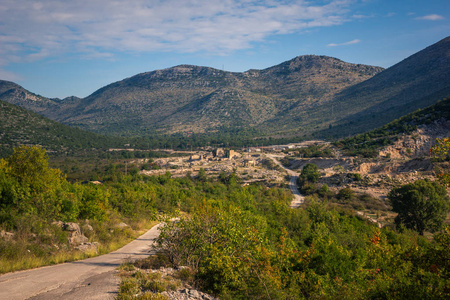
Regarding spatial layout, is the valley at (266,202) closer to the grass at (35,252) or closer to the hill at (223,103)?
the grass at (35,252)

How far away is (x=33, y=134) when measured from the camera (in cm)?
7606

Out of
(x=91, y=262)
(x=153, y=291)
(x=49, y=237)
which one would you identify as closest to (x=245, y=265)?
(x=153, y=291)

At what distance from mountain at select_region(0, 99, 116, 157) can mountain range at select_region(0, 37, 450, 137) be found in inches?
2256

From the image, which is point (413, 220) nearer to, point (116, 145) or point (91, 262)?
point (91, 262)

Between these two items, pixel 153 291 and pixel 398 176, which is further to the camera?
pixel 398 176

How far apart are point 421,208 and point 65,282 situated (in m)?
29.9

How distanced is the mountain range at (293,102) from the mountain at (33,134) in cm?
5730

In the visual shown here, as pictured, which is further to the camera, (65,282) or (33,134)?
(33,134)

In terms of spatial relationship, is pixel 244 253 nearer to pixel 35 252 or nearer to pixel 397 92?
pixel 35 252

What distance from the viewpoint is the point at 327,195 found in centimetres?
4275

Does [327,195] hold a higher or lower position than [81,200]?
lower

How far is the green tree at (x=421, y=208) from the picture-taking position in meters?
27.1

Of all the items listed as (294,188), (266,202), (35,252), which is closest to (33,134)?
(294,188)

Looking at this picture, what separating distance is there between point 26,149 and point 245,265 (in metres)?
13.1
